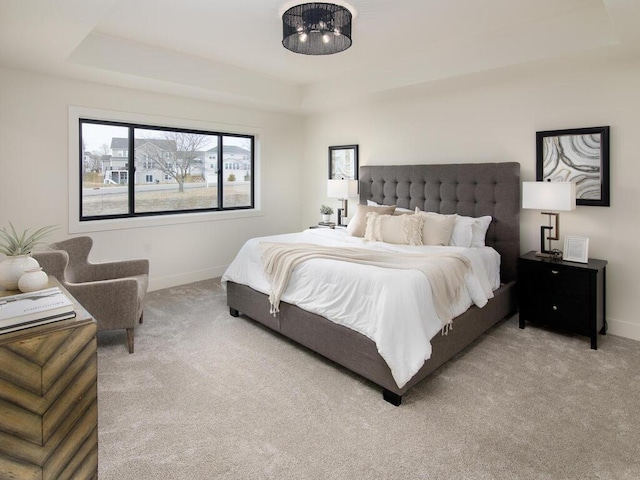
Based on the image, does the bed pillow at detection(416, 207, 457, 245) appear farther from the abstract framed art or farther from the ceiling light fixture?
the ceiling light fixture

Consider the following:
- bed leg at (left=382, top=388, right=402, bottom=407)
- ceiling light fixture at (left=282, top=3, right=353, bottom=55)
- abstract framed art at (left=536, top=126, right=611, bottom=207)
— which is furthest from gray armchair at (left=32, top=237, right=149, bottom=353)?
abstract framed art at (left=536, top=126, right=611, bottom=207)

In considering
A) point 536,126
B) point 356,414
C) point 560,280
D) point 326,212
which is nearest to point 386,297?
point 356,414

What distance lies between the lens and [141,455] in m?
2.00

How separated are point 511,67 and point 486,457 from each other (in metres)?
3.25

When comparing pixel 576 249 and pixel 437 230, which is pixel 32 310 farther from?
pixel 576 249

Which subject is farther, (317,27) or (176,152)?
(176,152)

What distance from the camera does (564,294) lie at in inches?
134

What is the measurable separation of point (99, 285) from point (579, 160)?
4215mm

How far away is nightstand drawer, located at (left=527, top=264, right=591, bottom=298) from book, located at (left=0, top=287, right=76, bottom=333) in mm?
3514

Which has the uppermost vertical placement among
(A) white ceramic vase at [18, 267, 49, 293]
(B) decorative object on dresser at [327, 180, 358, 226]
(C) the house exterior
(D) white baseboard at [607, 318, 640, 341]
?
(C) the house exterior

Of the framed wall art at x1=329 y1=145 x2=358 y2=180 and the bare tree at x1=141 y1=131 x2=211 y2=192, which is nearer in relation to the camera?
the bare tree at x1=141 y1=131 x2=211 y2=192

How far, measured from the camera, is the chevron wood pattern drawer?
1.30m

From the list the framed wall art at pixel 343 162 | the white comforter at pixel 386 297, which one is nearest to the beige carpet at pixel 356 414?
the white comforter at pixel 386 297

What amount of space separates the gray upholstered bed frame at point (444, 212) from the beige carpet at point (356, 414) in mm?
148
